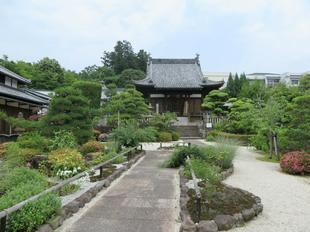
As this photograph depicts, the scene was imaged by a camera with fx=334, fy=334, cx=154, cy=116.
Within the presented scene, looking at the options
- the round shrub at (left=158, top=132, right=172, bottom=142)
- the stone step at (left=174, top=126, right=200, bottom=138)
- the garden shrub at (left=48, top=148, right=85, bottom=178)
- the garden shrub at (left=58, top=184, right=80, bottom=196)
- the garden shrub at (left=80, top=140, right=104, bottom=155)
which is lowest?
the garden shrub at (left=58, top=184, right=80, bottom=196)

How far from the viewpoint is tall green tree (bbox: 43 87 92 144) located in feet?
44.9

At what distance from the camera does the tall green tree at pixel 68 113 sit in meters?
13.7

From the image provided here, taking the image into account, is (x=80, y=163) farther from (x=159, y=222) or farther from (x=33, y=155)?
(x=159, y=222)

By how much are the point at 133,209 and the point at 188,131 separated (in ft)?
83.8

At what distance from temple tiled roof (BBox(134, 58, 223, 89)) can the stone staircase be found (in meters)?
4.46

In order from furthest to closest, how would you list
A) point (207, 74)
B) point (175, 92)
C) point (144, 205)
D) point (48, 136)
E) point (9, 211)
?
point (207, 74) → point (175, 92) → point (48, 136) → point (144, 205) → point (9, 211)

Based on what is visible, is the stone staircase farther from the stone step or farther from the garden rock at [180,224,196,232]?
the garden rock at [180,224,196,232]

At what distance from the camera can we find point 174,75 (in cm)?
3831

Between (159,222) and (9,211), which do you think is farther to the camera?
(159,222)

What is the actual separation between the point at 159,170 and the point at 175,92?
24.0m

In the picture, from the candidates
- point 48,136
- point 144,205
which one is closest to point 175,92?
point 48,136

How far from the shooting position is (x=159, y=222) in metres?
5.90

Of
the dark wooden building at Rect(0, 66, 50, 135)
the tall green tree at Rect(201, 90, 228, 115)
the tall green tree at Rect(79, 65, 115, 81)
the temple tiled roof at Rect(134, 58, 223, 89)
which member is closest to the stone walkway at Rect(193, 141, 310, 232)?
the dark wooden building at Rect(0, 66, 50, 135)

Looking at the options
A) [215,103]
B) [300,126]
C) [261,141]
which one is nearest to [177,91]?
[215,103]
